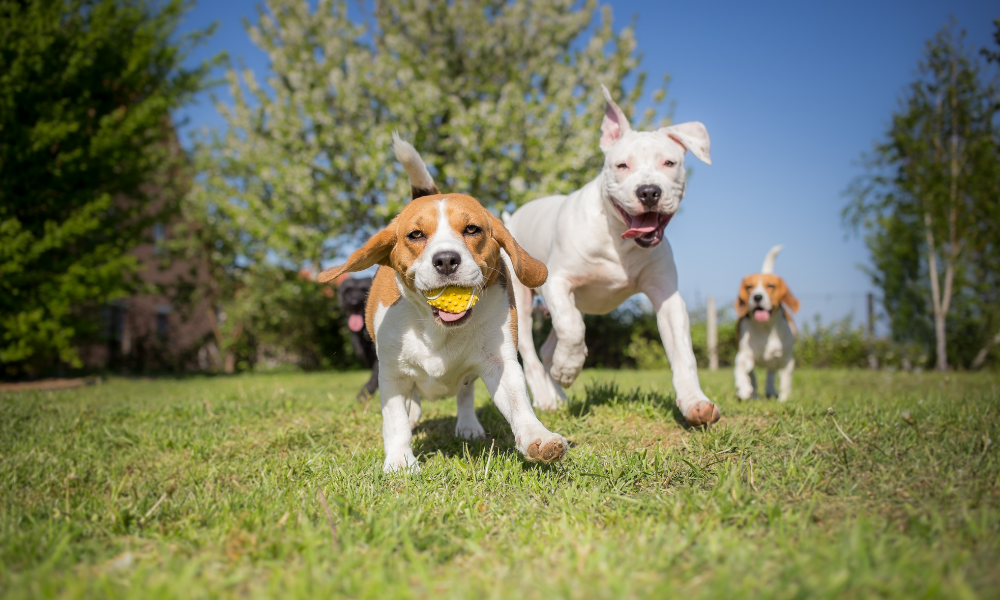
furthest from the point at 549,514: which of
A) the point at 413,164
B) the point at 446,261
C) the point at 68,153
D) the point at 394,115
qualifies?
the point at 394,115

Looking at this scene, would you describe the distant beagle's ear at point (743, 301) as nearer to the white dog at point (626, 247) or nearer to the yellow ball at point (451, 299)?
the white dog at point (626, 247)

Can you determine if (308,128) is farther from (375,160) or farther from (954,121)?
(954,121)

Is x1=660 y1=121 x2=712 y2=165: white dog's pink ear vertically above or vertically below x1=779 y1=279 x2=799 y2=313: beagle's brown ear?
above

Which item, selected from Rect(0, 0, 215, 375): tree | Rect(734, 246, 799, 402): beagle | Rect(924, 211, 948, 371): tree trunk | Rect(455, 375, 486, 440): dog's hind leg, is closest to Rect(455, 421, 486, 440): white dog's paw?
Rect(455, 375, 486, 440): dog's hind leg

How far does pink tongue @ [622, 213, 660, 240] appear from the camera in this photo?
11.8 feet

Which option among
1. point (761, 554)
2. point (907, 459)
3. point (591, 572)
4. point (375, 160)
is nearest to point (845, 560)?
point (761, 554)

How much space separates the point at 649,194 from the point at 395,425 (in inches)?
74.3

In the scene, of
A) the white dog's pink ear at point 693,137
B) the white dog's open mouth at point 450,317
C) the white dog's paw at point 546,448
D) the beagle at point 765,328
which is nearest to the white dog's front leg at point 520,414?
the white dog's paw at point 546,448

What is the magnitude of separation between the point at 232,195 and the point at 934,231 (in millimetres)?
17528

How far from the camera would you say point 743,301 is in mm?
6746

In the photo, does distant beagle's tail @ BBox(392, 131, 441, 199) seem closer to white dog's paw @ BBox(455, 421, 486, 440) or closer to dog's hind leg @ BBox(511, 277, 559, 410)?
dog's hind leg @ BBox(511, 277, 559, 410)

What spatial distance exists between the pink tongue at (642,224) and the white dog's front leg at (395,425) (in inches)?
60.8

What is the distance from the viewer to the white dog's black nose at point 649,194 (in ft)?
11.5

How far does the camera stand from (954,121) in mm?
14453
